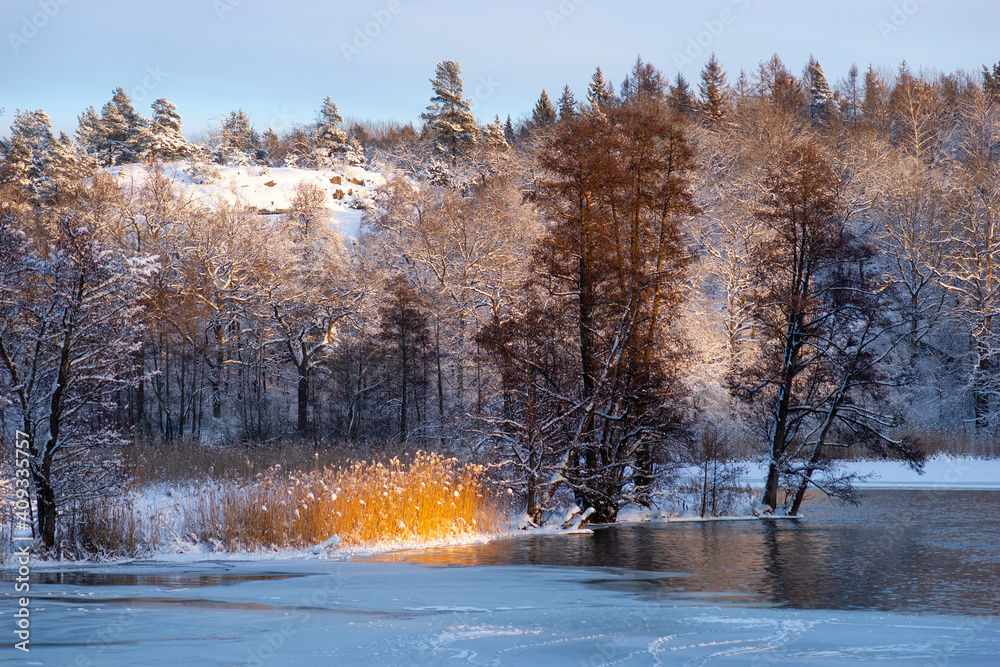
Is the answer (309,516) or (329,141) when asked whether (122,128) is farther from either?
(309,516)

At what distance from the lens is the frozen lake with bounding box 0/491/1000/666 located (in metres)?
6.21

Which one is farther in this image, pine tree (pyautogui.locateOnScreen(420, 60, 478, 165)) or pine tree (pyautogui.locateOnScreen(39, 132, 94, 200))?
pine tree (pyautogui.locateOnScreen(420, 60, 478, 165))

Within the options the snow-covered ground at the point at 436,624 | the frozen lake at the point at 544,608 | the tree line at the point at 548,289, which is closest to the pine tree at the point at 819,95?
the tree line at the point at 548,289

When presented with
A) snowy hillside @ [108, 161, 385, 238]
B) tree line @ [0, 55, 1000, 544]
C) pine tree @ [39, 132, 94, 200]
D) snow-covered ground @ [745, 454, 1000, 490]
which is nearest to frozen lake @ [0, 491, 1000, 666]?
tree line @ [0, 55, 1000, 544]

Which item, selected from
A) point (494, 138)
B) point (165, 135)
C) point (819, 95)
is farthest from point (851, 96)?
point (165, 135)

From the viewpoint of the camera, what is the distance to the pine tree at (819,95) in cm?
7400

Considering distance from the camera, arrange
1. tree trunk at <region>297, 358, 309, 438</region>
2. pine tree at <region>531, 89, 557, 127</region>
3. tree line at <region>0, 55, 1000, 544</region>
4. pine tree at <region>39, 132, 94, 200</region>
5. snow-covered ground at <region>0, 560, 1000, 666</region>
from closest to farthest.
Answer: snow-covered ground at <region>0, 560, 1000, 666</region> → tree line at <region>0, 55, 1000, 544</region> → tree trunk at <region>297, 358, 309, 438</region> → pine tree at <region>39, 132, 94, 200</region> → pine tree at <region>531, 89, 557, 127</region>

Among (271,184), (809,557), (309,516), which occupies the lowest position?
(809,557)

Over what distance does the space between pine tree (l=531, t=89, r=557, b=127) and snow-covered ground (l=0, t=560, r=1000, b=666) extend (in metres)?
78.3

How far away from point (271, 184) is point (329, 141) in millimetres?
12922

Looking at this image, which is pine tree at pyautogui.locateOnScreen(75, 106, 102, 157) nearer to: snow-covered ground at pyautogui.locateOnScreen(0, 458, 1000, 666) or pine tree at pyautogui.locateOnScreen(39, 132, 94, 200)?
pine tree at pyautogui.locateOnScreen(39, 132, 94, 200)

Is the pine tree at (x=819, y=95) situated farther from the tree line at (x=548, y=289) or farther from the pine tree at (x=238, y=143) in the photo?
the pine tree at (x=238, y=143)

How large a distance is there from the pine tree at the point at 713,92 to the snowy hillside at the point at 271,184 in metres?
30.6

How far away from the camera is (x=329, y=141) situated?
76.4 metres
